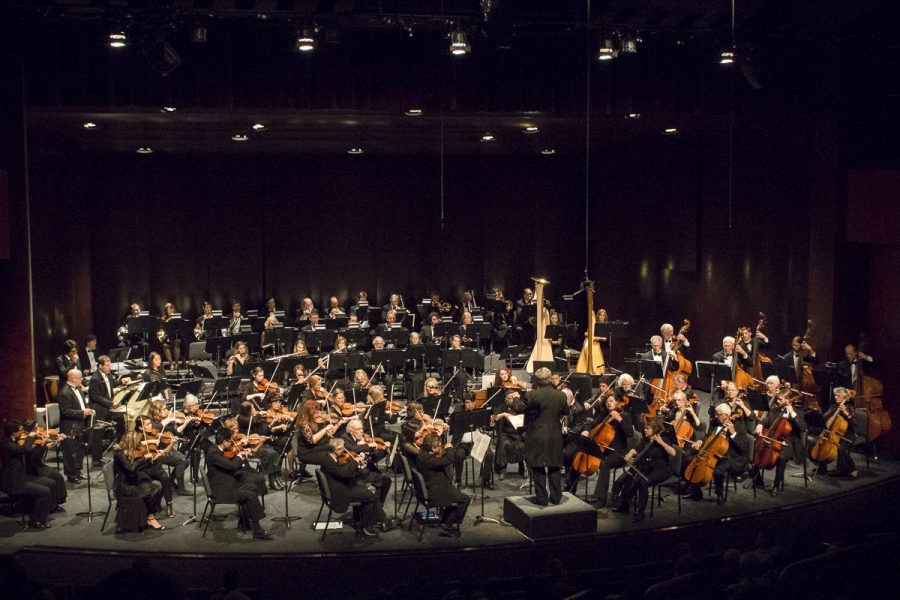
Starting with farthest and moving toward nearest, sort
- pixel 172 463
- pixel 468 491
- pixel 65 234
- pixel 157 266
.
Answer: pixel 157 266 < pixel 65 234 < pixel 468 491 < pixel 172 463

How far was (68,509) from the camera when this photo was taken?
10.7 m

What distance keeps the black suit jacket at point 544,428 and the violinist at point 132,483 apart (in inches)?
158

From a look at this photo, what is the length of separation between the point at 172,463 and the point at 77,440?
180 cm

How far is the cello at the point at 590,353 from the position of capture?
46.4 feet

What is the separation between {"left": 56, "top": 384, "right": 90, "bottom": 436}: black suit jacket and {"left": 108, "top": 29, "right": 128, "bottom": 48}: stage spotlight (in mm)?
Answer: 4380

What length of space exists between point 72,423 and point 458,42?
6976mm

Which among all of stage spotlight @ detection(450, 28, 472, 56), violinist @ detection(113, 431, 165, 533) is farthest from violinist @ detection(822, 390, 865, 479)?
violinist @ detection(113, 431, 165, 533)

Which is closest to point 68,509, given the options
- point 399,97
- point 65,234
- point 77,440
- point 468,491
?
point 77,440

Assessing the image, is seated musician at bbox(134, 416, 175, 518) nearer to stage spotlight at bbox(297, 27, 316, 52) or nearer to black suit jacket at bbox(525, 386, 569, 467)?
black suit jacket at bbox(525, 386, 569, 467)

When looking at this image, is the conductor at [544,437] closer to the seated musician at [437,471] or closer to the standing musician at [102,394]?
the seated musician at [437,471]

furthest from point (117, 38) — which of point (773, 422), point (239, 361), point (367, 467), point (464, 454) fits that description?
point (773, 422)

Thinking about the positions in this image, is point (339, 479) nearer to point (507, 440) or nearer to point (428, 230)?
point (507, 440)

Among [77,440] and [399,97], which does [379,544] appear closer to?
[77,440]

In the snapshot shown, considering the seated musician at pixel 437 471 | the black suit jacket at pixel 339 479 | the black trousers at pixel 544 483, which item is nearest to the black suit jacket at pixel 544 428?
the black trousers at pixel 544 483
